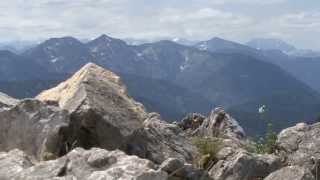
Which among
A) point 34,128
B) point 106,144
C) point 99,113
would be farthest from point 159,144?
point 34,128

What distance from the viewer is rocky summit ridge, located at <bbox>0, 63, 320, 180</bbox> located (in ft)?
38.7

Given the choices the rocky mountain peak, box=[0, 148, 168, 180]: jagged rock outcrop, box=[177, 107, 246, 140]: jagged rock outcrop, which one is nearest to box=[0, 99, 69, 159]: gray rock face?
Result: the rocky mountain peak

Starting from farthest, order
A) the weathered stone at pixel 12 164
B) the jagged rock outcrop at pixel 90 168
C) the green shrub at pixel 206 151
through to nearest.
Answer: the green shrub at pixel 206 151
the weathered stone at pixel 12 164
the jagged rock outcrop at pixel 90 168

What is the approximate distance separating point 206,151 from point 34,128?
455cm

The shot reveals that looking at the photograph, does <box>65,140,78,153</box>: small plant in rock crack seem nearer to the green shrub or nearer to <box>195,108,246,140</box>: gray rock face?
the green shrub

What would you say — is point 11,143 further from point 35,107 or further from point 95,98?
point 95,98

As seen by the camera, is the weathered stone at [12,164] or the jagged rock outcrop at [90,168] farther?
the weathered stone at [12,164]

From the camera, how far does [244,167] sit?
1527cm

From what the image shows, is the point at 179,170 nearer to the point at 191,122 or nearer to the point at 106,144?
the point at 106,144

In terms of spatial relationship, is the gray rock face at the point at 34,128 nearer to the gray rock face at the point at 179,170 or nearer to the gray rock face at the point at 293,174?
the gray rock face at the point at 179,170

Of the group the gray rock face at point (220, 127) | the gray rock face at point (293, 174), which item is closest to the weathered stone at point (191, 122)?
the gray rock face at point (220, 127)

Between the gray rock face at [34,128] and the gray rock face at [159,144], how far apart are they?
1775 millimetres

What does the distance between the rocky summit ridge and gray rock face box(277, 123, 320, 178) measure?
0.03 metres

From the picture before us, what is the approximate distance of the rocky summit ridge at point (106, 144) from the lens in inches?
464
